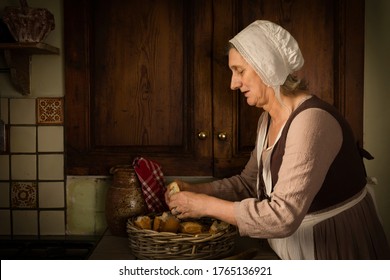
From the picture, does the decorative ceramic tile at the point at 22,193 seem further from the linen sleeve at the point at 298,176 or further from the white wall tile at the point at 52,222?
the linen sleeve at the point at 298,176

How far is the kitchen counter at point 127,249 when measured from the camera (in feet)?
4.38

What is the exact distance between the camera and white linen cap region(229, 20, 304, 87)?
49.7 inches

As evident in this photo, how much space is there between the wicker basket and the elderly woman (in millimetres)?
70

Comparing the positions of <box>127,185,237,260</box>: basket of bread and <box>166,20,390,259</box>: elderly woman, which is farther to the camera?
<box>127,185,237,260</box>: basket of bread

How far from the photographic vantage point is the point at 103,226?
171cm

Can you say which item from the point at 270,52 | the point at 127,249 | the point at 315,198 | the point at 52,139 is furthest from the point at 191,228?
the point at 52,139

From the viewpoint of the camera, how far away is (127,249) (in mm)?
1430

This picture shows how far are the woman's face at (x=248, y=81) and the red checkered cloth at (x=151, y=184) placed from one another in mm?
391

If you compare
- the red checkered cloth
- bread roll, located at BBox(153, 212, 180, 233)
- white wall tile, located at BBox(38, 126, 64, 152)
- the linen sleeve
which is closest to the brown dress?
the linen sleeve

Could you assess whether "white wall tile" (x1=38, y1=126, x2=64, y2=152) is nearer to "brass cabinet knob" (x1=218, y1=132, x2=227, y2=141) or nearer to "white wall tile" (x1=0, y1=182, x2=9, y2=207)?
"white wall tile" (x1=0, y1=182, x2=9, y2=207)

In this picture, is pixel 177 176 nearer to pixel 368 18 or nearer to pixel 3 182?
pixel 3 182
